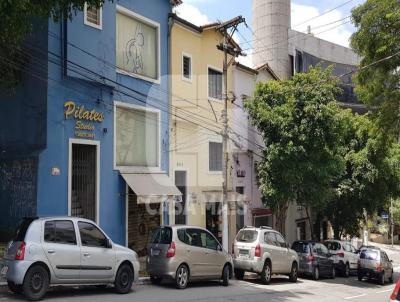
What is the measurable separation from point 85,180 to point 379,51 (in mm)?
10949

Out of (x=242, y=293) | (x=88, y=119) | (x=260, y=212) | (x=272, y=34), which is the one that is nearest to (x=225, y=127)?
(x=88, y=119)

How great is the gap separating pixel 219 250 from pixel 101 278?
194 inches

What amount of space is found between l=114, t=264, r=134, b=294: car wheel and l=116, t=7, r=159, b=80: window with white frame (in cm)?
882

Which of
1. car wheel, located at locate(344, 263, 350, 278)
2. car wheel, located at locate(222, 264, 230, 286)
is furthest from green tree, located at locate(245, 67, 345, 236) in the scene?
car wheel, located at locate(222, 264, 230, 286)

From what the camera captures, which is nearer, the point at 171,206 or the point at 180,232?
the point at 180,232

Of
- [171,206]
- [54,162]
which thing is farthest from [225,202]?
[54,162]

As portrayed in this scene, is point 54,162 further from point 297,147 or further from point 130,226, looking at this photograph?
point 297,147

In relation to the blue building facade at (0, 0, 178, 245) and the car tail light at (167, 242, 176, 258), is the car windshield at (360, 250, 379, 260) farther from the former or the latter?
the car tail light at (167, 242, 176, 258)

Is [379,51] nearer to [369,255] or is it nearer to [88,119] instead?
[88,119]

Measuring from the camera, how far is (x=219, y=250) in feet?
54.9

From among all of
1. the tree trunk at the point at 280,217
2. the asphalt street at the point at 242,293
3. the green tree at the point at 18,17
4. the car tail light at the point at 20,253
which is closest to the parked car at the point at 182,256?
the asphalt street at the point at 242,293

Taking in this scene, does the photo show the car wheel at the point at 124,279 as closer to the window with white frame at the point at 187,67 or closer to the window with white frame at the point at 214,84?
the window with white frame at the point at 187,67

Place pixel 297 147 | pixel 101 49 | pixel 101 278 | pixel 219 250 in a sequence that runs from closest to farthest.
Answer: pixel 101 278 → pixel 219 250 → pixel 101 49 → pixel 297 147

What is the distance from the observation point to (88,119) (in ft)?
59.7
